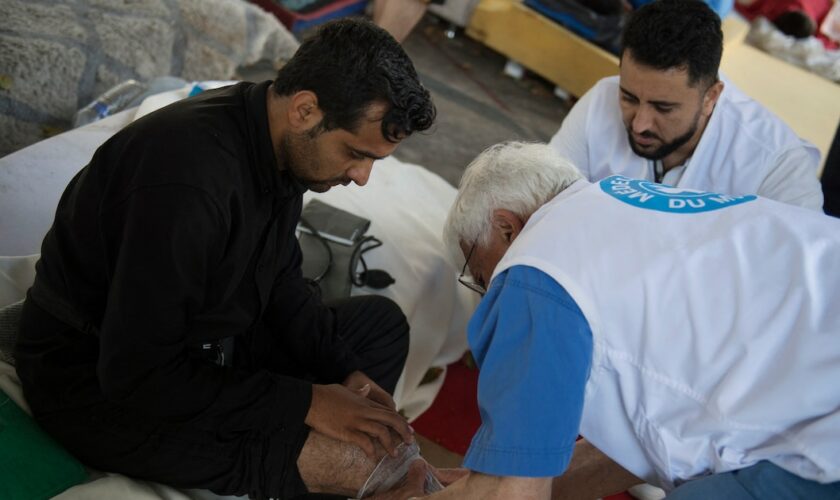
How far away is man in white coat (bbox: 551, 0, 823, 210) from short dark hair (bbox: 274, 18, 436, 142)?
101 cm

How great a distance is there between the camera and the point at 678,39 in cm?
211

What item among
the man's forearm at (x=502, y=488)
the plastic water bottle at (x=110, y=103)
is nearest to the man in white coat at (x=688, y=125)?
the man's forearm at (x=502, y=488)

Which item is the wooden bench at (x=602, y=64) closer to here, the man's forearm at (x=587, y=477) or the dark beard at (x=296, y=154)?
the man's forearm at (x=587, y=477)

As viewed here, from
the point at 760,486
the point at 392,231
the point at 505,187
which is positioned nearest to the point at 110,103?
the point at 392,231

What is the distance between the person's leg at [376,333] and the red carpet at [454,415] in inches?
10.4

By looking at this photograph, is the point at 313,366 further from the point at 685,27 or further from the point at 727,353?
the point at 685,27

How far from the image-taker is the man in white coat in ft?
6.98

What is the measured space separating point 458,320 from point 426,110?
3.84ft

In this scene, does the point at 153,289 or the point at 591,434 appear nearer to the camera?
the point at 153,289

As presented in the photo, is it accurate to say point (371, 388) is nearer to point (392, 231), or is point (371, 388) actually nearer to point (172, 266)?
point (172, 266)

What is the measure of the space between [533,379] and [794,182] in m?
1.44

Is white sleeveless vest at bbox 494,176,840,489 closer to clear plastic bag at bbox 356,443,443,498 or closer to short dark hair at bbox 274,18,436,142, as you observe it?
short dark hair at bbox 274,18,436,142

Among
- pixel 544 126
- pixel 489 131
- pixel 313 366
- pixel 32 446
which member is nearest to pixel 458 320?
pixel 313 366

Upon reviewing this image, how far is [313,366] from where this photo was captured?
1817 millimetres
